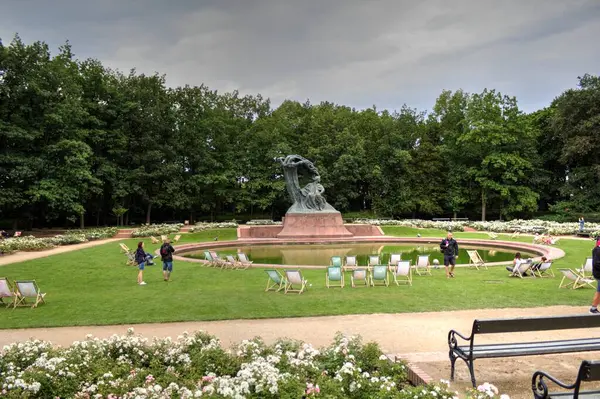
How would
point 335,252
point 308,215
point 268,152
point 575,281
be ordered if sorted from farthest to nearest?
point 268,152
point 308,215
point 335,252
point 575,281

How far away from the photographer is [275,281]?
13375 mm

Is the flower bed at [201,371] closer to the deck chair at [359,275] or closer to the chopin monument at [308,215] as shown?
the deck chair at [359,275]

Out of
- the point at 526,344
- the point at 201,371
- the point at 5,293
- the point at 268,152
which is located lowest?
the point at 5,293

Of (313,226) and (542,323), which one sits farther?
(313,226)

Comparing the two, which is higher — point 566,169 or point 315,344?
point 566,169

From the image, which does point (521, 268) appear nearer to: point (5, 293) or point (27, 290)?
point (27, 290)

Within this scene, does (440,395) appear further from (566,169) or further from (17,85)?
(566,169)

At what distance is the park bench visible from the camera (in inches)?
207

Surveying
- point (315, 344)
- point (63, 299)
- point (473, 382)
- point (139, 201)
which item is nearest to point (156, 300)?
point (63, 299)

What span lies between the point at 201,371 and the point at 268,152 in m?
45.0

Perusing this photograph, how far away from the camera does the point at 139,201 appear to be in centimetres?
4978

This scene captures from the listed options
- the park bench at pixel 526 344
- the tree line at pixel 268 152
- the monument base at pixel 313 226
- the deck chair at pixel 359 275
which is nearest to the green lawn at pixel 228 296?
the deck chair at pixel 359 275

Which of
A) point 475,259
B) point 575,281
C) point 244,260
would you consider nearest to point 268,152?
point 244,260

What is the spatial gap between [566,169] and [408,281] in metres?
50.6
